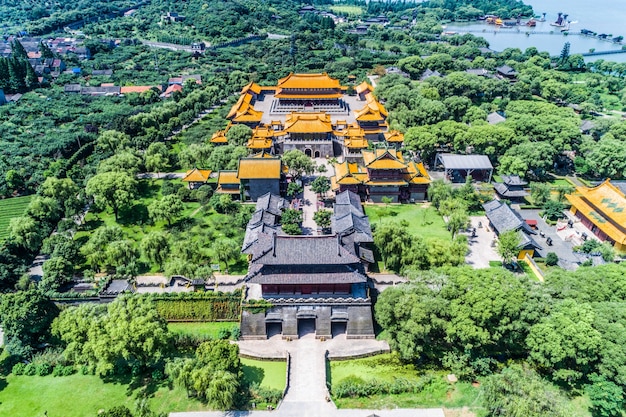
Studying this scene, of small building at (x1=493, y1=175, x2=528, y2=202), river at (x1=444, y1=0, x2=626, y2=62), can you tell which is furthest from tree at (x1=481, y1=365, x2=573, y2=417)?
river at (x1=444, y1=0, x2=626, y2=62)

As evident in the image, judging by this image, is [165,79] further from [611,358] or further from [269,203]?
[611,358]

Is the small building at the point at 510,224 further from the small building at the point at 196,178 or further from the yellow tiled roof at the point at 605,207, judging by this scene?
the small building at the point at 196,178

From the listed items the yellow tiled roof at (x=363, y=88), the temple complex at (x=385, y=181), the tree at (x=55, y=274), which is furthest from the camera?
the yellow tiled roof at (x=363, y=88)

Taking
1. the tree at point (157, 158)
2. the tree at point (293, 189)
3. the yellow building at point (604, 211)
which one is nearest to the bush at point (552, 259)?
the yellow building at point (604, 211)

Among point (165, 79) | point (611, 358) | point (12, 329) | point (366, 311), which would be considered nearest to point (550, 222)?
point (611, 358)

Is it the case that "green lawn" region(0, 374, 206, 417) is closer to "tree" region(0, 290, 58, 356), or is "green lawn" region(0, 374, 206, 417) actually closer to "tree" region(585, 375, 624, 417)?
"tree" region(0, 290, 58, 356)

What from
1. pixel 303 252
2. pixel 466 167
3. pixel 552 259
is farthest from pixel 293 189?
pixel 552 259
